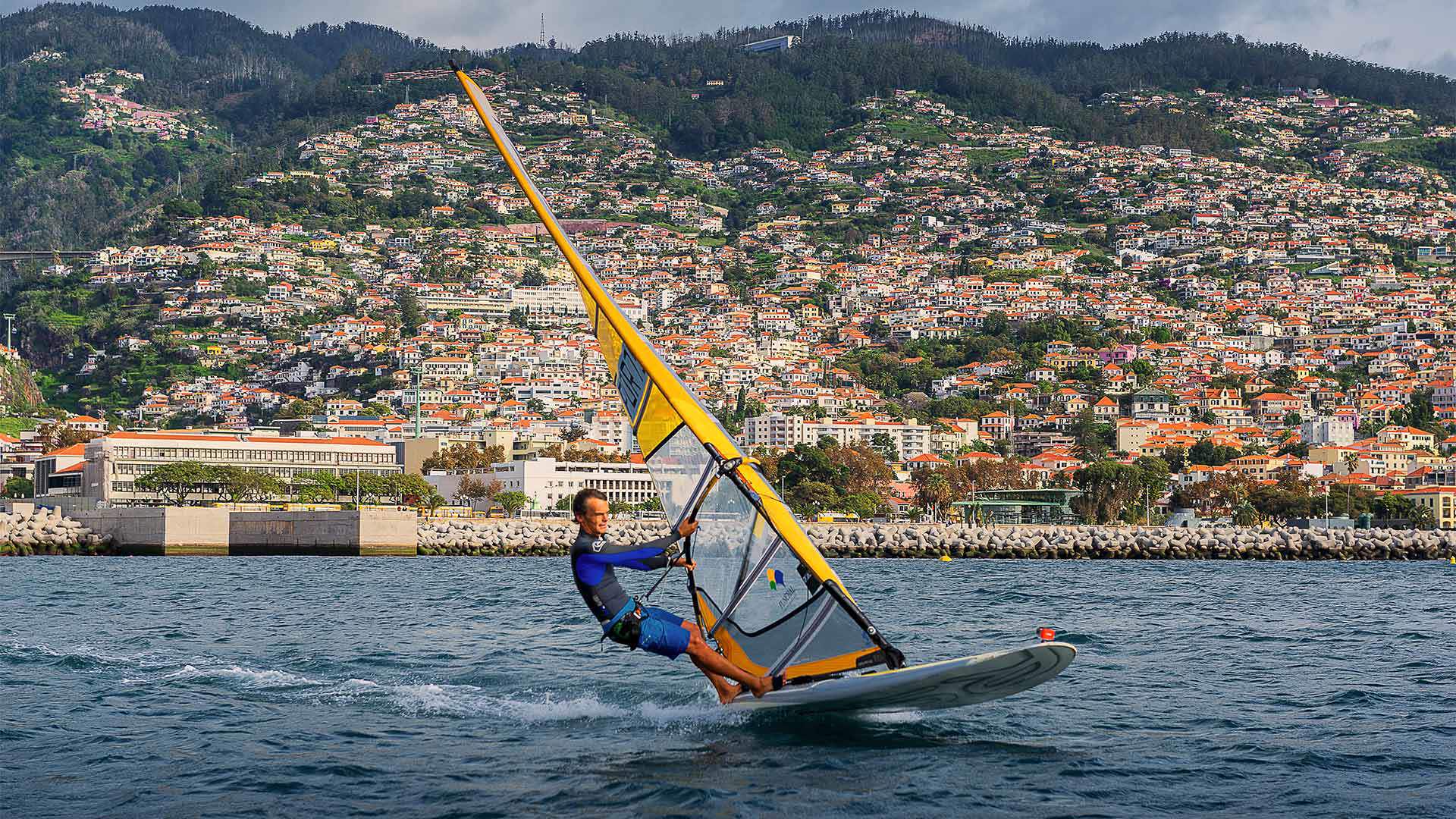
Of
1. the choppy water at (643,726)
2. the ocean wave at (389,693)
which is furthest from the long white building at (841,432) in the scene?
the ocean wave at (389,693)

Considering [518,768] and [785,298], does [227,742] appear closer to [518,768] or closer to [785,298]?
[518,768]

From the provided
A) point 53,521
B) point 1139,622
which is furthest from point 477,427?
point 1139,622

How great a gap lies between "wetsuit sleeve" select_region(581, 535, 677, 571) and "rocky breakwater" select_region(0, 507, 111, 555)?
3994 cm

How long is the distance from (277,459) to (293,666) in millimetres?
74334

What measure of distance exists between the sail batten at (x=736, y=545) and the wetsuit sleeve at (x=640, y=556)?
0.64m

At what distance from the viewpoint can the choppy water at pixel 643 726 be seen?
342 inches

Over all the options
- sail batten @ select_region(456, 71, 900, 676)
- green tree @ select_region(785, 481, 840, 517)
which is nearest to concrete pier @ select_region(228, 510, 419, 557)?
green tree @ select_region(785, 481, 840, 517)

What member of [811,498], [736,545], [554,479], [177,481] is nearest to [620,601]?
[736,545]

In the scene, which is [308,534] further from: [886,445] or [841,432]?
[841,432]

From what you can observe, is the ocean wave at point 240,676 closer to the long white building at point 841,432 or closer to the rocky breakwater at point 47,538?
the rocky breakwater at point 47,538

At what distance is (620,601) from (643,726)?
1.39 meters

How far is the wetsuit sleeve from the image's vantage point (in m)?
9.43

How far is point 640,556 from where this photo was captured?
9430mm

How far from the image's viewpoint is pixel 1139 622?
19.6 meters
